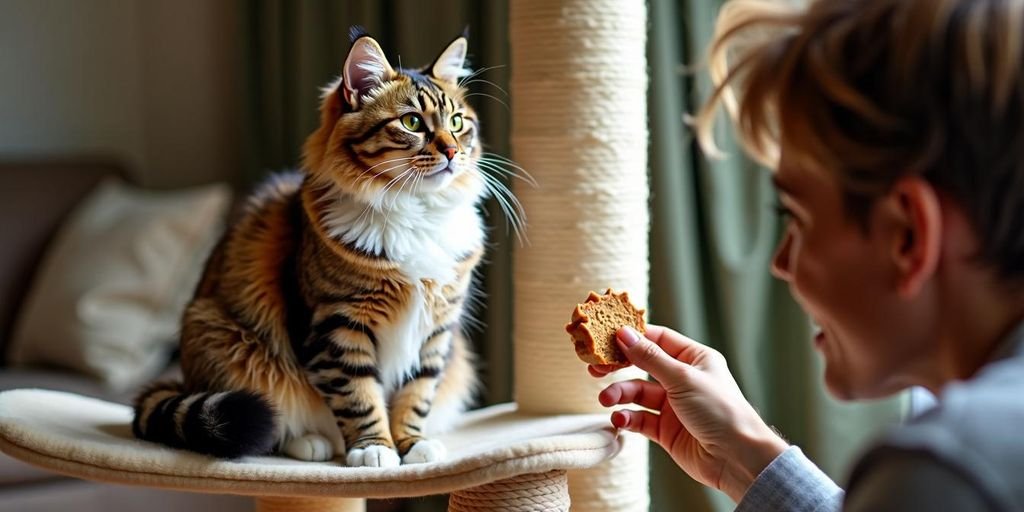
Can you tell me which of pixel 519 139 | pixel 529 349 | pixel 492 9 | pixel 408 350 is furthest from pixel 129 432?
pixel 492 9

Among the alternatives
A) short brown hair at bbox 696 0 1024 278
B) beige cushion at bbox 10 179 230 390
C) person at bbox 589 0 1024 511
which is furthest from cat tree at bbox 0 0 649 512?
beige cushion at bbox 10 179 230 390

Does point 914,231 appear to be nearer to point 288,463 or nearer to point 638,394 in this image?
point 638,394

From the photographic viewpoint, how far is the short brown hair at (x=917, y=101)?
0.62m

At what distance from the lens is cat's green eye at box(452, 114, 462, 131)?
1268 mm

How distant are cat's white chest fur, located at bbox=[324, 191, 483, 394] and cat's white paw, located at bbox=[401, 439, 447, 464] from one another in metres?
0.12

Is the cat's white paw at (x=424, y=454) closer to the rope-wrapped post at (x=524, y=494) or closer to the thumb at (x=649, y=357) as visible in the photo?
the rope-wrapped post at (x=524, y=494)

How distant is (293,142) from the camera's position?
9.09 feet

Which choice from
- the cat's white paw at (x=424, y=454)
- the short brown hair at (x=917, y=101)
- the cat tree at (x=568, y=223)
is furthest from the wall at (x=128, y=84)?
the short brown hair at (x=917, y=101)

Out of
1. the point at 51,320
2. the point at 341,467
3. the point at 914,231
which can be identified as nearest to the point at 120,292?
the point at 51,320

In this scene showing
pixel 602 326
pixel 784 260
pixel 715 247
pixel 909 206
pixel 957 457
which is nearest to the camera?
pixel 957 457

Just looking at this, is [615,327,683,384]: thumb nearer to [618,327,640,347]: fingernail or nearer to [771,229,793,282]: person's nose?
[618,327,640,347]: fingernail

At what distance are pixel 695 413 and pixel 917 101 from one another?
0.50 m

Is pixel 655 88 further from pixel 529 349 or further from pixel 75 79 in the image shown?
pixel 75 79

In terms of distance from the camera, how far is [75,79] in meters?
2.98
